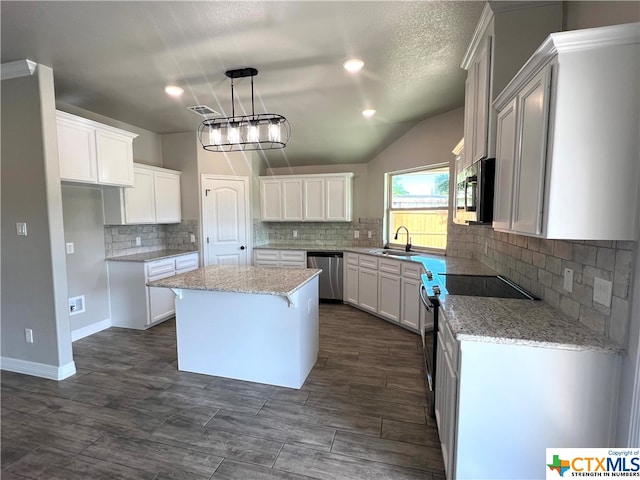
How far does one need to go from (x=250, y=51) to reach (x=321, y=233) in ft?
11.8

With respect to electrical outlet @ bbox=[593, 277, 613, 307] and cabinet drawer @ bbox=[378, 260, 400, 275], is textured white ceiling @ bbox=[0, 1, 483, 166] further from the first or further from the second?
cabinet drawer @ bbox=[378, 260, 400, 275]

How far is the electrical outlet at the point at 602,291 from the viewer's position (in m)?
1.33

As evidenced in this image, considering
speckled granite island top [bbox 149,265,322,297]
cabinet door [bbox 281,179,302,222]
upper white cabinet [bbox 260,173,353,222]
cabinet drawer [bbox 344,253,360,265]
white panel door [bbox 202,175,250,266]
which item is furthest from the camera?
cabinet door [bbox 281,179,302,222]

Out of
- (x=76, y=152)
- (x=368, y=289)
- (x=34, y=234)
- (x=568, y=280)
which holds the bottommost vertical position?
(x=368, y=289)

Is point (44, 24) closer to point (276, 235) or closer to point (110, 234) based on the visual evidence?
point (110, 234)

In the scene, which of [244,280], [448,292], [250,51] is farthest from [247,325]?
[250,51]

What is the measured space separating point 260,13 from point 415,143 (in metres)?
2.88

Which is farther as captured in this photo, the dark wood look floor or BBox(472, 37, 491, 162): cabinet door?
BBox(472, 37, 491, 162): cabinet door

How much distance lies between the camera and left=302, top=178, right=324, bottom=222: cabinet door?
5.23 metres

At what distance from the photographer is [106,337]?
3.65 metres

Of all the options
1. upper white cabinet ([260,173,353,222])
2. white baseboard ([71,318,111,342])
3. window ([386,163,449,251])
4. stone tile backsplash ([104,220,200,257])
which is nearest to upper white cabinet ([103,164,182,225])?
stone tile backsplash ([104,220,200,257])

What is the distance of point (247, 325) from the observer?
2627 millimetres

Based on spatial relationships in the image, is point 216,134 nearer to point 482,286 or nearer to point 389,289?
point 482,286

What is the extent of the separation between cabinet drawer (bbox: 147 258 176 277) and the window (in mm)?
3209
